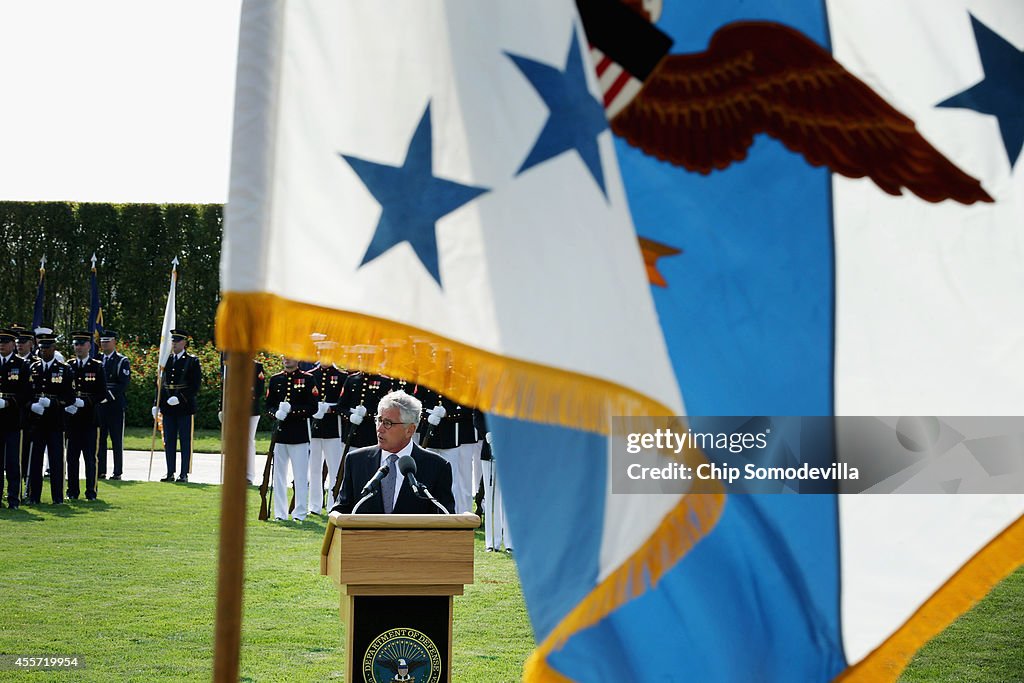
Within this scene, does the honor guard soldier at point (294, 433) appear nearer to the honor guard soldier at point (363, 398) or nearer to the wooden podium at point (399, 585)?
the honor guard soldier at point (363, 398)

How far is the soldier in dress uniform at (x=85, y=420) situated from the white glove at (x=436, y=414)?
15.6 ft

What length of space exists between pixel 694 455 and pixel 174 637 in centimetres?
561

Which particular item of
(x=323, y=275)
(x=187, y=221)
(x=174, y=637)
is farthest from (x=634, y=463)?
(x=187, y=221)

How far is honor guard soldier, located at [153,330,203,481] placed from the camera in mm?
16344

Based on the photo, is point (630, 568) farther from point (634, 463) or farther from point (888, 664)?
point (888, 664)

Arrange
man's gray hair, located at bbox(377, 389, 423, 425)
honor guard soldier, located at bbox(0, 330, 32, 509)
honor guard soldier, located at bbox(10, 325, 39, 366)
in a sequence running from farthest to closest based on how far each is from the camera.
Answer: honor guard soldier, located at bbox(10, 325, 39, 366) → honor guard soldier, located at bbox(0, 330, 32, 509) → man's gray hair, located at bbox(377, 389, 423, 425)

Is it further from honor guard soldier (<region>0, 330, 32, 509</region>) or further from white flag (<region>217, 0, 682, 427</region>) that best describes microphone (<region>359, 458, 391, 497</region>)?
honor guard soldier (<region>0, 330, 32, 509</region>)

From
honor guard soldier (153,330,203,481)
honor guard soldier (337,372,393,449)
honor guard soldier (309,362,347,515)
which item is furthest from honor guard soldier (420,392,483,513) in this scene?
honor guard soldier (153,330,203,481)

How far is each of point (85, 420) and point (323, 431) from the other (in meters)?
3.26

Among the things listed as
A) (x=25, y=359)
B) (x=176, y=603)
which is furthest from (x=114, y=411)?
(x=176, y=603)

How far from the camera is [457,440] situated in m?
11.7

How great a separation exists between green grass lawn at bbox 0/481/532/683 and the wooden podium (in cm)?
194

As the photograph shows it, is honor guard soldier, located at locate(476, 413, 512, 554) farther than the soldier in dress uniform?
No

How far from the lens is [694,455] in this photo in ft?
8.14
